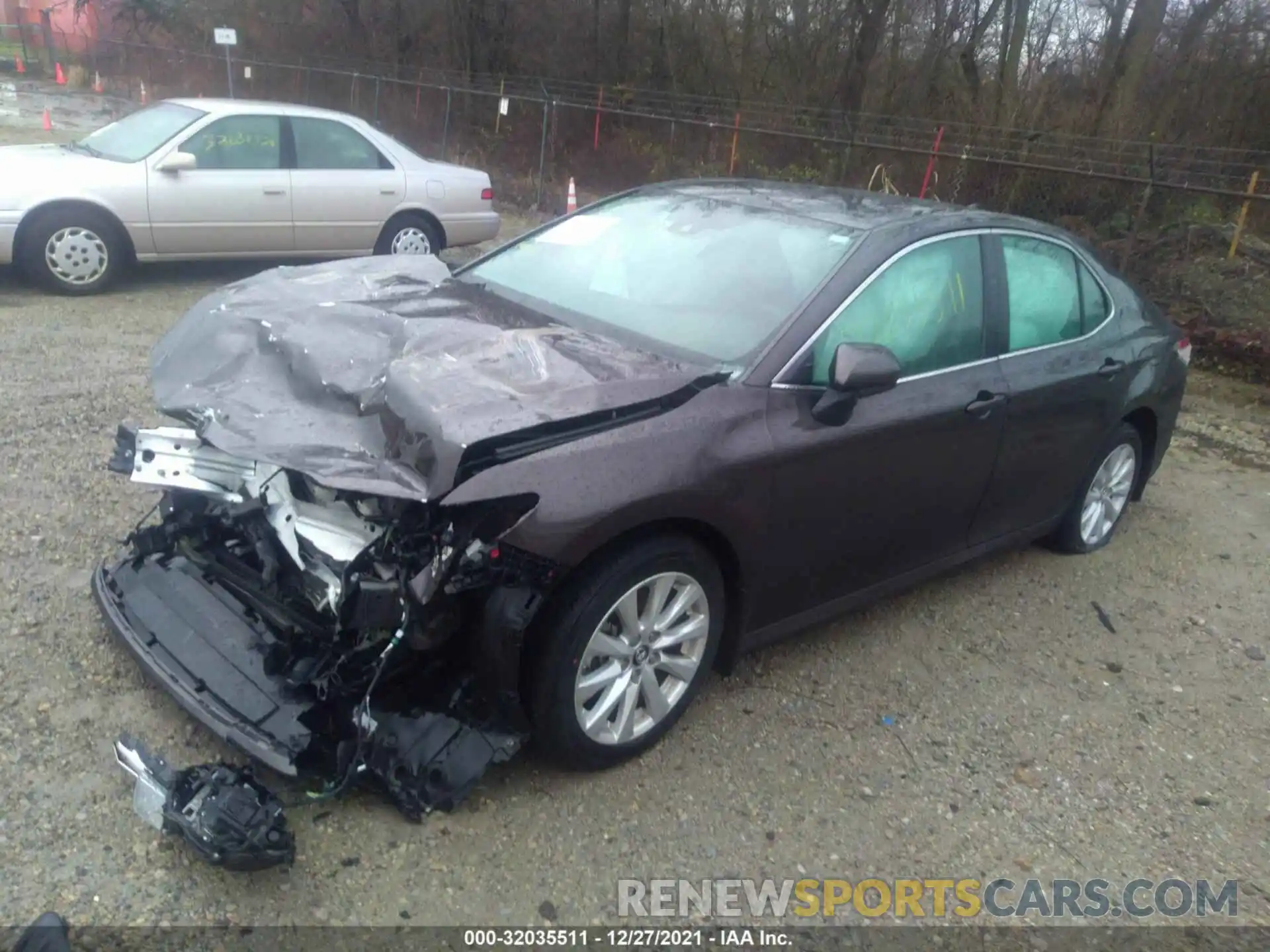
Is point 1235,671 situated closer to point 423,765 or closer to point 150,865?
point 423,765

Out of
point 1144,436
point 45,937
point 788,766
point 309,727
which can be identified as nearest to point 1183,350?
point 1144,436

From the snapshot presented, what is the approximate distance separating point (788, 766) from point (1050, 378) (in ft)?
6.72

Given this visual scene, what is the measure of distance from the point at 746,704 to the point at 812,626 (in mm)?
373

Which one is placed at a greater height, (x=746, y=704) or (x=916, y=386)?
(x=916, y=386)

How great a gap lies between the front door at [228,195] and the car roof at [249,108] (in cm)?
8

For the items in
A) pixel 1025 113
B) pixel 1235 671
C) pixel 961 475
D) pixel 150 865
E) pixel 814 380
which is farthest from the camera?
pixel 1025 113

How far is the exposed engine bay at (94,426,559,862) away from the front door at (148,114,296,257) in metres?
5.66

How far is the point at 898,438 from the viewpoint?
11.7 ft

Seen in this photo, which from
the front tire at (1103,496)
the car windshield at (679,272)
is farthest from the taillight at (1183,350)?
the car windshield at (679,272)

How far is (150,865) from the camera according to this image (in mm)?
2578

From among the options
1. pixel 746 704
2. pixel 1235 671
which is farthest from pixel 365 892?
pixel 1235 671

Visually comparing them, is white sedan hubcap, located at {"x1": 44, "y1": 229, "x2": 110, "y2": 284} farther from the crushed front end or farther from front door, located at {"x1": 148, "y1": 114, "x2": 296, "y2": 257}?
the crushed front end

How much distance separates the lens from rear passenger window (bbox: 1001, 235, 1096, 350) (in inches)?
164

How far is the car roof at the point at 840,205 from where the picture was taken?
154 inches
